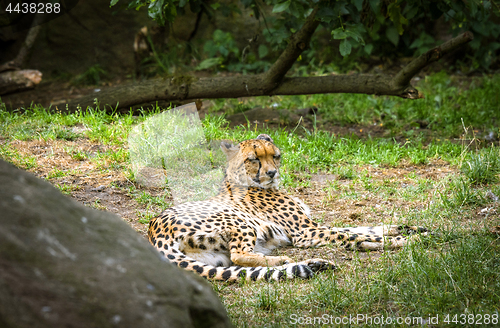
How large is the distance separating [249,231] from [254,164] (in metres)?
0.74

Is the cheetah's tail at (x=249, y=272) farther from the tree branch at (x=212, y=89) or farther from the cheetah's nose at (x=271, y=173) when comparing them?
the tree branch at (x=212, y=89)

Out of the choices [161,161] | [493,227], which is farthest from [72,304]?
[161,161]

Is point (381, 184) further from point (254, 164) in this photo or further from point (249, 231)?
point (249, 231)

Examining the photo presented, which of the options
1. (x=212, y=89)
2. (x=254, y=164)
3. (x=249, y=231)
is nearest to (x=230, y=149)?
(x=254, y=164)

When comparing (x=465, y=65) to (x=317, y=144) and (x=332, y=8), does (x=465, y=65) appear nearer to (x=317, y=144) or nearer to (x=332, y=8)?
(x=317, y=144)

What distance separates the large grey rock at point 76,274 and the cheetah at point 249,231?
1.38 m

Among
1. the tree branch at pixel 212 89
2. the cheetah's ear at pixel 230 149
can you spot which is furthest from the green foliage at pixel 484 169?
the cheetah's ear at pixel 230 149

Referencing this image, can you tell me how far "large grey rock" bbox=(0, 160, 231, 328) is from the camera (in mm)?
1237

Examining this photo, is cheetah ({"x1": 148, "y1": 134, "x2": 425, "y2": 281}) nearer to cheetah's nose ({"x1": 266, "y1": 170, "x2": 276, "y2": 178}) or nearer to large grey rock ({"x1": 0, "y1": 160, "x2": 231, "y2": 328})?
cheetah's nose ({"x1": 266, "y1": 170, "x2": 276, "y2": 178})

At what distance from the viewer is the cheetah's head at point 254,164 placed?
377cm

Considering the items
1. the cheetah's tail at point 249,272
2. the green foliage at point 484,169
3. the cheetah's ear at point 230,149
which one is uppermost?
the cheetah's ear at point 230,149

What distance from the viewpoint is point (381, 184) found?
15.1 ft

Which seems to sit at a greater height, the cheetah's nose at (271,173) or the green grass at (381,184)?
the cheetah's nose at (271,173)

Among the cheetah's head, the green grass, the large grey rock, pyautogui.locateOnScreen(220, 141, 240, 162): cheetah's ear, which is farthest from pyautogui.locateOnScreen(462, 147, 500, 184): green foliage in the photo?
the large grey rock
